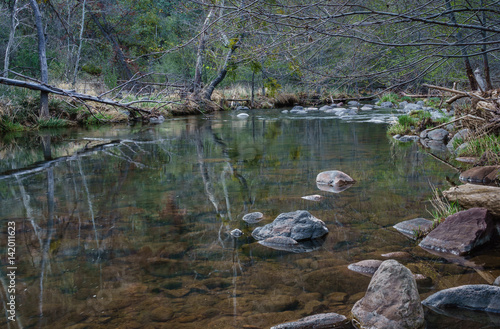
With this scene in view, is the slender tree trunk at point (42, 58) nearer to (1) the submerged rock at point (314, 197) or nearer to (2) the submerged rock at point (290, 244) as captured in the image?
(1) the submerged rock at point (314, 197)

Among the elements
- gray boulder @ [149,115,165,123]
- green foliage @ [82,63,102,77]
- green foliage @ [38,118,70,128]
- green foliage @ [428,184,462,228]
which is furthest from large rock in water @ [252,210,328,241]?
green foliage @ [82,63,102,77]

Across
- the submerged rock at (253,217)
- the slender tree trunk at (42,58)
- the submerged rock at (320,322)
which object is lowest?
the submerged rock at (320,322)

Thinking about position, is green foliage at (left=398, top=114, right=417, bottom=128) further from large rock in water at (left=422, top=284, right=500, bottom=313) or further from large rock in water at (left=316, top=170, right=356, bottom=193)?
large rock in water at (left=422, top=284, right=500, bottom=313)

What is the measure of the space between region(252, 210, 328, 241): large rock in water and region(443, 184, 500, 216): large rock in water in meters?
1.38

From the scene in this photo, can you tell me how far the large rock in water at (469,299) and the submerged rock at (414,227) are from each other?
3.85 feet

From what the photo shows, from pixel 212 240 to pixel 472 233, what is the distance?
2.26 metres

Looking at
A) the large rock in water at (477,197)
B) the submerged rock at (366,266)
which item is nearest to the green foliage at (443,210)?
the large rock in water at (477,197)

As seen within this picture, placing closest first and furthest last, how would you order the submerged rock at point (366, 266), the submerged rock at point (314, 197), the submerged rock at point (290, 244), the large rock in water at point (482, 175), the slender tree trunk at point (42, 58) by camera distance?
the submerged rock at point (366, 266) < the submerged rock at point (290, 244) < the submerged rock at point (314, 197) < the large rock in water at point (482, 175) < the slender tree trunk at point (42, 58)

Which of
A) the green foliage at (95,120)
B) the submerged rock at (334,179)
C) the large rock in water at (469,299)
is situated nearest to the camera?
the large rock in water at (469,299)

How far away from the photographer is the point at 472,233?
3414 mm

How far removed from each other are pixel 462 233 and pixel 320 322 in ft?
5.97

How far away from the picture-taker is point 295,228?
12.5ft

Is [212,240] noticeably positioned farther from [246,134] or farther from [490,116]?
[246,134]

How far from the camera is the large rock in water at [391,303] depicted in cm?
231
